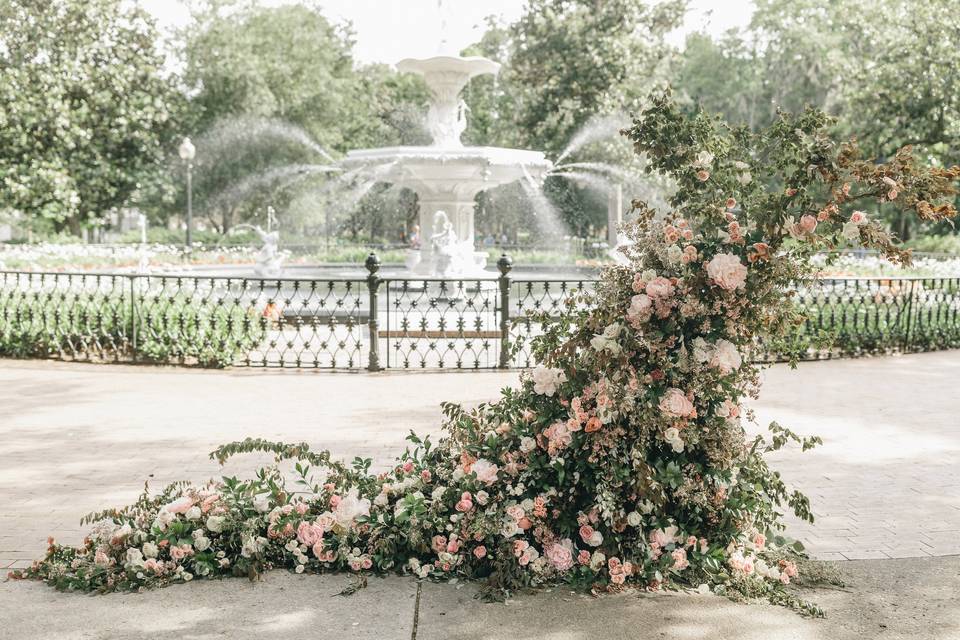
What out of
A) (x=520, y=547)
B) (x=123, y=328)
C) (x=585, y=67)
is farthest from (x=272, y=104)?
(x=520, y=547)

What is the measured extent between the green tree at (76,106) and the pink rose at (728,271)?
30.6 metres

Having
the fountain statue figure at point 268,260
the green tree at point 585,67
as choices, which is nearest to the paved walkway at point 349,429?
the fountain statue figure at point 268,260

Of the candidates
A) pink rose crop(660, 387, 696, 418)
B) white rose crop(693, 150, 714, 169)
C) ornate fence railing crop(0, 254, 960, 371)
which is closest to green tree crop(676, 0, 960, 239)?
ornate fence railing crop(0, 254, 960, 371)

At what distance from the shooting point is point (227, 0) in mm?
42031

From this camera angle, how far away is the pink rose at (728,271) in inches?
146

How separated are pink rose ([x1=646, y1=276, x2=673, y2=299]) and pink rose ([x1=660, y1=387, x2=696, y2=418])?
396 mm

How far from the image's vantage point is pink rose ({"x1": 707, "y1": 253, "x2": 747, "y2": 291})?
371 centimetres

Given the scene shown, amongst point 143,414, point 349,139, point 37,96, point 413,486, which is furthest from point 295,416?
point 349,139

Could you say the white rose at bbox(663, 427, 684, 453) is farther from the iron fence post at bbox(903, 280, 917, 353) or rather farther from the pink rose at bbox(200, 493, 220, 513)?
the iron fence post at bbox(903, 280, 917, 353)

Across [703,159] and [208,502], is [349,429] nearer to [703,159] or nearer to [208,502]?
[208,502]

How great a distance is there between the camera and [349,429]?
743cm

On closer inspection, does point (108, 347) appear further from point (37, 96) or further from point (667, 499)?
point (37, 96)

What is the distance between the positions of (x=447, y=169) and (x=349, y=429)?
9.42m

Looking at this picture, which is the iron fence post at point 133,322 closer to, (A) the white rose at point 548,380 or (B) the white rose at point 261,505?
(B) the white rose at point 261,505
